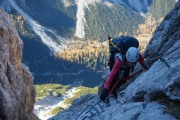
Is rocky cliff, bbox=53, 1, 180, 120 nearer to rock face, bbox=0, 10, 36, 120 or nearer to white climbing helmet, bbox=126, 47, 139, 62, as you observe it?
white climbing helmet, bbox=126, 47, 139, 62

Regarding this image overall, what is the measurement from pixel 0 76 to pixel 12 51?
9697 mm

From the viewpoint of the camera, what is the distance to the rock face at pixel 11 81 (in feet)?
77.6

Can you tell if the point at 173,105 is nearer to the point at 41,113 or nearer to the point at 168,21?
the point at 168,21

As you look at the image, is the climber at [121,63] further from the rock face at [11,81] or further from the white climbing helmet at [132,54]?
the rock face at [11,81]

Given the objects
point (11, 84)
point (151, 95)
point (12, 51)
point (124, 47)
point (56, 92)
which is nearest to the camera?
point (151, 95)

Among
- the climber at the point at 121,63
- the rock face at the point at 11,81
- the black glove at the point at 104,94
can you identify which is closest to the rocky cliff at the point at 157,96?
the black glove at the point at 104,94

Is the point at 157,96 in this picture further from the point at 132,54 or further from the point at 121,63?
the point at 121,63

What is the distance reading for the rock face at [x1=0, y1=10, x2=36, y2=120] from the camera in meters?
23.6

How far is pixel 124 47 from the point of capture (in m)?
17.9

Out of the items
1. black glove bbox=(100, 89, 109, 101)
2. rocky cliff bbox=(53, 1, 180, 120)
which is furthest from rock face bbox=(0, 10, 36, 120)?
black glove bbox=(100, 89, 109, 101)

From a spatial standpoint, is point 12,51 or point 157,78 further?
point 12,51

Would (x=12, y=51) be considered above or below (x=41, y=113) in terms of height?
above

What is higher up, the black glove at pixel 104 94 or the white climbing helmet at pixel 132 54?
the white climbing helmet at pixel 132 54

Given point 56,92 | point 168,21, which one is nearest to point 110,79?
point 168,21
